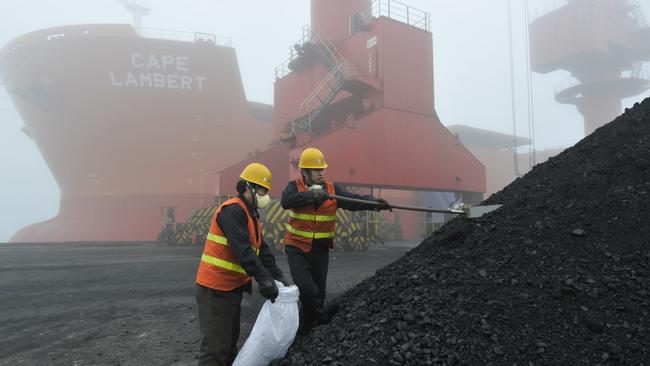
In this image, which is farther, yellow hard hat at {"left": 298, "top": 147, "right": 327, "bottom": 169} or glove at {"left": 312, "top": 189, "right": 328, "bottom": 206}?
yellow hard hat at {"left": 298, "top": 147, "right": 327, "bottom": 169}

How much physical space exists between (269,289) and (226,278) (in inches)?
11.7

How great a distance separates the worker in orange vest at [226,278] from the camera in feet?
8.06

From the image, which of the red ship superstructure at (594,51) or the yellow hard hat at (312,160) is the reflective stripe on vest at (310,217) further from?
the red ship superstructure at (594,51)

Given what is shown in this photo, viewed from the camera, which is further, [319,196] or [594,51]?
[594,51]

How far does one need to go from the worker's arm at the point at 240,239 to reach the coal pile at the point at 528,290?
0.71 metres

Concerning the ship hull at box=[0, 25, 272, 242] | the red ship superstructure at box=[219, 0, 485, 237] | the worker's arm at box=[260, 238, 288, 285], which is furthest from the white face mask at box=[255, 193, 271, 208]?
the ship hull at box=[0, 25, 272, 242]

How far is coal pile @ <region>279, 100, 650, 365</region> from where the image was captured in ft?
7.27

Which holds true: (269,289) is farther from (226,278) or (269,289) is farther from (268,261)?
(268,261)

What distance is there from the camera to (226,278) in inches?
100

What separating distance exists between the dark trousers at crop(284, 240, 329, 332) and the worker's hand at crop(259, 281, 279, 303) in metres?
0.66

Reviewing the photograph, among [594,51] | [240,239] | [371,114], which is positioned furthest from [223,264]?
[594,51]

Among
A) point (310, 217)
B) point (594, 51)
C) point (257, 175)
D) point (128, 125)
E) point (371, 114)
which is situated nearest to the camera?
point (257, 175)

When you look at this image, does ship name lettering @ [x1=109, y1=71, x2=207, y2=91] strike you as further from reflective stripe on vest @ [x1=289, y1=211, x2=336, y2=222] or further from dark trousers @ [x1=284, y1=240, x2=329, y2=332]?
dark trousers @ [x1=284, y1=240, x2=329, y2=332]

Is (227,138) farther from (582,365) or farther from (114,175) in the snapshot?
(582,365)
